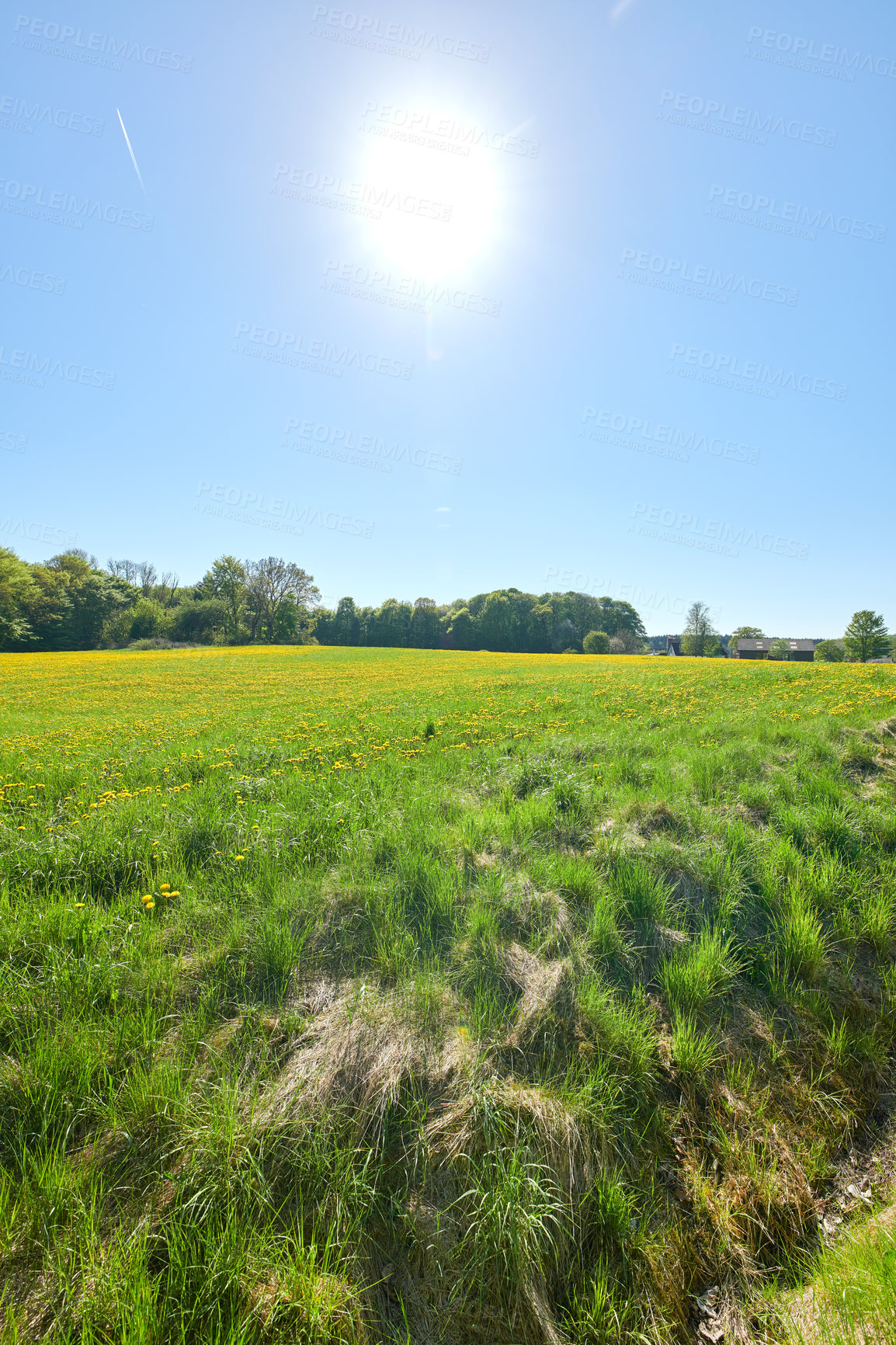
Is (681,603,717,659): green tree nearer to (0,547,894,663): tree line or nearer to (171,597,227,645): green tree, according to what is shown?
(0,547,894,663): tree line

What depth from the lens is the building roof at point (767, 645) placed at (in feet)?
238

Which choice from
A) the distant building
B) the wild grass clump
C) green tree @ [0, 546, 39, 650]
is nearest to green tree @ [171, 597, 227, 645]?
green tree @ [0, 546, 39, 650]

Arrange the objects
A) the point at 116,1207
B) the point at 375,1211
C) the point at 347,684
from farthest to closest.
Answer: the point at 347,684, the point at 375,1211, the point at 116,1207

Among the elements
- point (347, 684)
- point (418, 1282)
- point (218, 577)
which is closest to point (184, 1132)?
point (418, 1282)

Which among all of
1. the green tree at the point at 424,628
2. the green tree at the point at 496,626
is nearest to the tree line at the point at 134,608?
the green tree at the point at 424,628

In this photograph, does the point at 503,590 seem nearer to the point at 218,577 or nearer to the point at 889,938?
the point at 218,577

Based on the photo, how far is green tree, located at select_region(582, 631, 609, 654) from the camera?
62094mm

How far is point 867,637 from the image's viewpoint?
189 feet

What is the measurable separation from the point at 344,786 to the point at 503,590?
7145 centimetres

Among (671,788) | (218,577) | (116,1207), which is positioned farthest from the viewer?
(218,577)

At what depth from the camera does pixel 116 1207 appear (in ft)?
6.48

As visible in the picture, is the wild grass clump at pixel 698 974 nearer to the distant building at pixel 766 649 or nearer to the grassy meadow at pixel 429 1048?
the grassy meadow at pixel 429 1048

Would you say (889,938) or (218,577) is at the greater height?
(218,577)

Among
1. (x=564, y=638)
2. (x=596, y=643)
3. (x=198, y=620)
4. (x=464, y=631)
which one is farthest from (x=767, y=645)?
(x=198, y=620)
